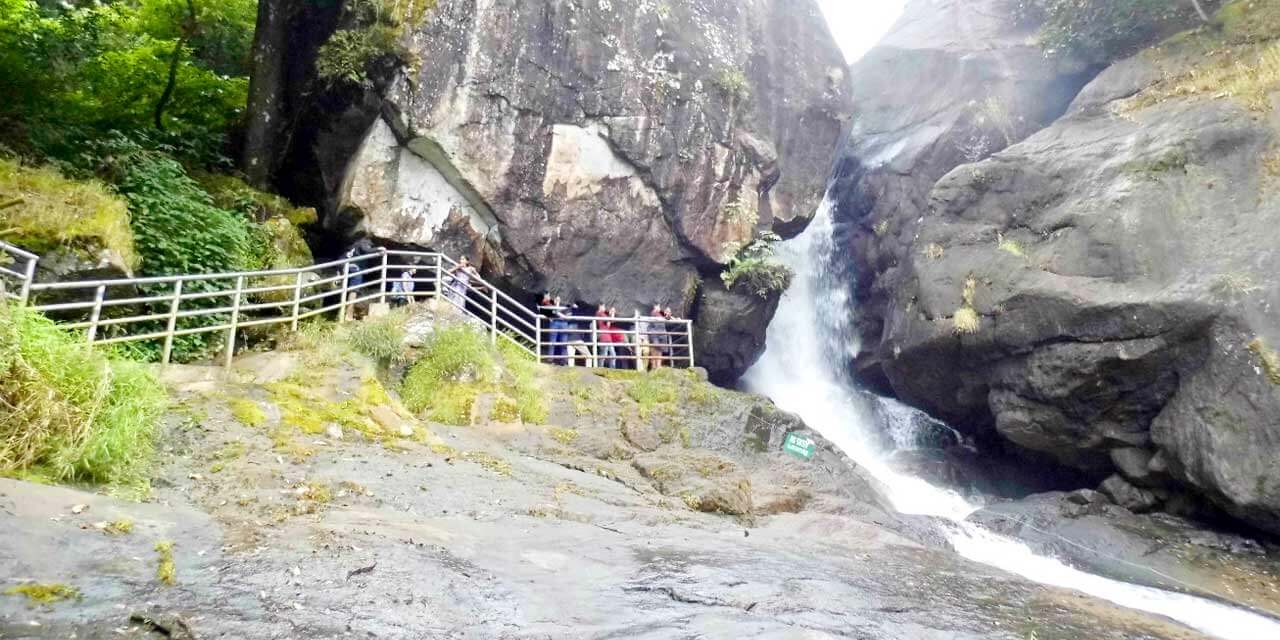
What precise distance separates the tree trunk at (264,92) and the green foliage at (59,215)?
15.1 feet

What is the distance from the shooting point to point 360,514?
5.95 meters

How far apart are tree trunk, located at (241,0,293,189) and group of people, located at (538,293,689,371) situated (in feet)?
19.1

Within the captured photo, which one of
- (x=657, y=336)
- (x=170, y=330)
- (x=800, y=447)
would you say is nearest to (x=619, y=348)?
(x=657, y=336)

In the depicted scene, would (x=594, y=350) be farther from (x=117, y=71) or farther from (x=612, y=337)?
(x=117, y=71)

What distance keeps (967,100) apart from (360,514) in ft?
69.8

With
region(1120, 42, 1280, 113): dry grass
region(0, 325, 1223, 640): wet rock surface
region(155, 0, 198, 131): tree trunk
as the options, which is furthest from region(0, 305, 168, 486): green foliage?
region(1120, 42, 1280, 113): dry grass

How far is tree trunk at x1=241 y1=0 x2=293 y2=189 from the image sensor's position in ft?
47.6

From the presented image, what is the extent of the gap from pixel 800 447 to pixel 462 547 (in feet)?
24.4

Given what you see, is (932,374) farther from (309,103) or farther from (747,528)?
(309,103)

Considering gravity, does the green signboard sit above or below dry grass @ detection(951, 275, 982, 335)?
below

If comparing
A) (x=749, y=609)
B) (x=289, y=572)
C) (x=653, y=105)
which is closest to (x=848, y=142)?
(x=653, y=105)

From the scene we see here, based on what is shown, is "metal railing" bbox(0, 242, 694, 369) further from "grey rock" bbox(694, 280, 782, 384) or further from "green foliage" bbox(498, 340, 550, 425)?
"grey rock" bbox(694, 280, 782, 384)

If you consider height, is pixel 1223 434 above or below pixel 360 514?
above

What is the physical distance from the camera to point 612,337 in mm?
15609
